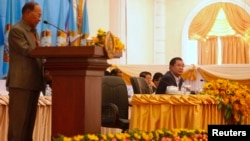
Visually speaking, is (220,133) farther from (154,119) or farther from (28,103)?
(154,119)

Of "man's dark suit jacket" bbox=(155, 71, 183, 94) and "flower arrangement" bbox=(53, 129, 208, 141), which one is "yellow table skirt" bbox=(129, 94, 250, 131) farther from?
"flower arrangement" bbox=(53, 129, 208, 141)

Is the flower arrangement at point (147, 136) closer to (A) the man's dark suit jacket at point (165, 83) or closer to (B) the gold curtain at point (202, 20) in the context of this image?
(A) the man's dark suit jacket at point (165, 83)

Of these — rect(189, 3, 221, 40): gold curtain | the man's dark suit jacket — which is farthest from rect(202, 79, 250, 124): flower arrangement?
rect(189, 3, 221, 40): gold curtain

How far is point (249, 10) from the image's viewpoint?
16.5 meters

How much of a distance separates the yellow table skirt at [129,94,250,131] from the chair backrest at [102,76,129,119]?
0.60 meters

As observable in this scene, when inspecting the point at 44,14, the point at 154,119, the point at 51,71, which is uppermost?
the point at 44,14

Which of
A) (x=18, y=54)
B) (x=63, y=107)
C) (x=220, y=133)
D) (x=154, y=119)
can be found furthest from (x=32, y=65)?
(x=220, y=133)

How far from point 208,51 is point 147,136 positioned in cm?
1452

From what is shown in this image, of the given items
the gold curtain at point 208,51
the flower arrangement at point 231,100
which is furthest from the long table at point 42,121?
the gold curtain at point 208,51

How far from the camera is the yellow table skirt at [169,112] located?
4848 millimetres

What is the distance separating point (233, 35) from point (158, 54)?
2.73 meters

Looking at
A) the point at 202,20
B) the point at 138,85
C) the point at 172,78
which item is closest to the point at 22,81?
the point at 172,78

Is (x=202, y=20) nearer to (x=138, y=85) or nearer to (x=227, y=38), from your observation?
(x=227, y=38)

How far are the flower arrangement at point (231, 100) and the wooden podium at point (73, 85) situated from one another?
76.1 inches
